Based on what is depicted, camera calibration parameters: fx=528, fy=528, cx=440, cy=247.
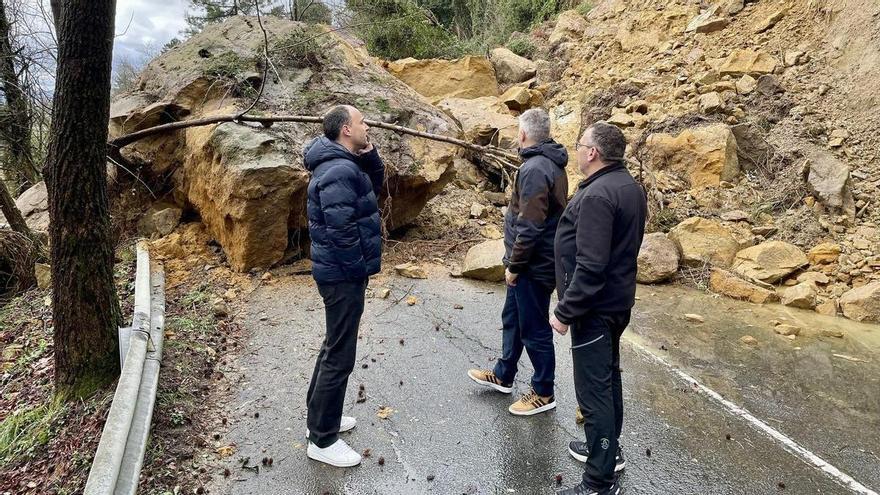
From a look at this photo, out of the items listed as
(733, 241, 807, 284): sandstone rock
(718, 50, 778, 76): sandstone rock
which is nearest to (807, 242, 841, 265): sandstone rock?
(733, 241, 807, 284): sandstone rock

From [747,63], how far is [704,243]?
18.0 ft

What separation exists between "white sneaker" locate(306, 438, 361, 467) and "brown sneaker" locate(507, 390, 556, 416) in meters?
1.23

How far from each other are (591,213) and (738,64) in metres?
10.4

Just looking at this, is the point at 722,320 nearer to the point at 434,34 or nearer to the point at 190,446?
the point at 190,446

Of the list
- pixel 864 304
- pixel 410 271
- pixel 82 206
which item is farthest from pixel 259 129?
pixel 864 304

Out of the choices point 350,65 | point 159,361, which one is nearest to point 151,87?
point 350,65

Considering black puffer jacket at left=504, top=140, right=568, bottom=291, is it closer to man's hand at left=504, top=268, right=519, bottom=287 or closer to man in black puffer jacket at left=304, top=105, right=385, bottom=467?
man's hand at left=504, top=268, right=519, bottom=287

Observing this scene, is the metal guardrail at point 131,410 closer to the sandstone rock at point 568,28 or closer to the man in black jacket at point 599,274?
the man in black jacket at point 599,274

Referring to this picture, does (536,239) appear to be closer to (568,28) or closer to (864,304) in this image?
(864,304)

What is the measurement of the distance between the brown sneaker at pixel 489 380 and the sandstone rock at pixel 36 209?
275 inches

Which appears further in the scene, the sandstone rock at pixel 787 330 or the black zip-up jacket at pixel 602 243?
the sandstone rock at pixel 787 330

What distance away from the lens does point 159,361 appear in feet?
13.7

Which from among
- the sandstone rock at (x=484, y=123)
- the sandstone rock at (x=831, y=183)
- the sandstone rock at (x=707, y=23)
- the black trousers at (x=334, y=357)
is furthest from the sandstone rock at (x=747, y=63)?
the black trousers at (x=334, y=357)

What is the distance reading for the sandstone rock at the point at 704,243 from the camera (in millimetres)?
7465
